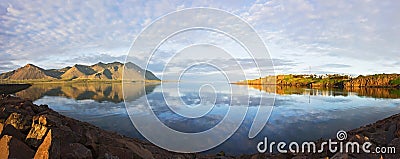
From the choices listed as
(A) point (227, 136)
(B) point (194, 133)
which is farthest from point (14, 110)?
(A) point (227, 136)

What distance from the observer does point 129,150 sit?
17.4ft

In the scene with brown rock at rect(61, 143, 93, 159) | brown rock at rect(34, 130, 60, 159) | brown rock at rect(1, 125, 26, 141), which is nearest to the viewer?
brown rock at rect(34, 130, 60, 159)

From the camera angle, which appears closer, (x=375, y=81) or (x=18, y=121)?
(x=18, y=121)

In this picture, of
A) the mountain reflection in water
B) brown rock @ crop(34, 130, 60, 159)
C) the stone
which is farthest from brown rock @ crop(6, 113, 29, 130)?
the mountain reflection in water

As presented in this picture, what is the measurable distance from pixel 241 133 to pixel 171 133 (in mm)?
3953

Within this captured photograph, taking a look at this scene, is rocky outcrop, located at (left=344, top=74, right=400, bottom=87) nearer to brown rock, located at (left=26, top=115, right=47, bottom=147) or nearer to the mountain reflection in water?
the mountain reflection in water

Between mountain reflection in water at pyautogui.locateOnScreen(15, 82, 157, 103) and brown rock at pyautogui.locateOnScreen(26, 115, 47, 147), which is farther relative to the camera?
mountain reflection in water at pyautogui.locateOnScreen(15, 82, 157, 103)

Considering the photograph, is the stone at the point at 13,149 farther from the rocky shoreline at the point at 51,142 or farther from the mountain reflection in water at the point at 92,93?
the mountain reflection in water at the point at 92,93

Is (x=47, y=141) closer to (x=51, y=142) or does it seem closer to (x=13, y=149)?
(x=51, y=142)

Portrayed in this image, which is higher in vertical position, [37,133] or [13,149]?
[37,133]

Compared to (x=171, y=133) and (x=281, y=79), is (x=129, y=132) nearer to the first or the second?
(x=171, y=133)

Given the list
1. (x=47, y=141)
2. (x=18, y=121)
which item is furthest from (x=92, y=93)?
(x=47, y=141)

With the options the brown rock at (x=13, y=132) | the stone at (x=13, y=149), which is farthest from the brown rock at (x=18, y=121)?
the stone at (x=13, y=149)

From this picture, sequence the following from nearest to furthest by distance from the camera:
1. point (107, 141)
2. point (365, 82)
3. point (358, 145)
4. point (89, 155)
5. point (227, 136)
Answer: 1. point (89, 155)
2. point (358, 145)
3. point (107, 141)
4. point (227, 136)
5. point (365, 82)
